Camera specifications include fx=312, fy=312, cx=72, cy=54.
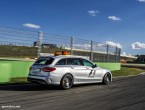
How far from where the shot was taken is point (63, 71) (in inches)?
516

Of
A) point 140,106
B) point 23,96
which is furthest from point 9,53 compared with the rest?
point 140,106

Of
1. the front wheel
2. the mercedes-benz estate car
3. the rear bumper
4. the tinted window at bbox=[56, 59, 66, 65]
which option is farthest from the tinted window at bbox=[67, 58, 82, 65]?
the front wheel

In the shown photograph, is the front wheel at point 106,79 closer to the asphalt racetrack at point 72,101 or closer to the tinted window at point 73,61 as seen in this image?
the tinted window at point 73,61

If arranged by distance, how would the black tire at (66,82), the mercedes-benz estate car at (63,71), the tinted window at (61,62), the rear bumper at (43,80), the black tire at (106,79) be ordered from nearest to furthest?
the rear bumper at (43,80) → the mercedes-benz estate car at (63,71) → the black tire at (66,82) → the tinted window at (61,62) → the black tire at (106,79)

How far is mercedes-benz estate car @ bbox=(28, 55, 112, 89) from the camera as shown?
12.8 metres

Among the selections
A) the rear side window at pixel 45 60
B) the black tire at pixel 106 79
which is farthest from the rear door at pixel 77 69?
the black tire at pixel 106 79

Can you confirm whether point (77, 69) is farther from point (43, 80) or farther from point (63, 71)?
point (43, 80)

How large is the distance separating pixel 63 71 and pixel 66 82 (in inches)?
20.0

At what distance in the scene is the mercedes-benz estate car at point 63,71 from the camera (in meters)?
12.8

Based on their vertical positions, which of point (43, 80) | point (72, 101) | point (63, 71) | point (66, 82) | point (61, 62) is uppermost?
point (61, 62)

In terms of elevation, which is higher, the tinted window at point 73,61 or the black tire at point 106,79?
the tinted window at point 73,61

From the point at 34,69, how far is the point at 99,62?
1360cm

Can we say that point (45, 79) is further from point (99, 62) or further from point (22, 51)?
point (99, 62)

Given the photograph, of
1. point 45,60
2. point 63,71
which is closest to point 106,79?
point 63,71
